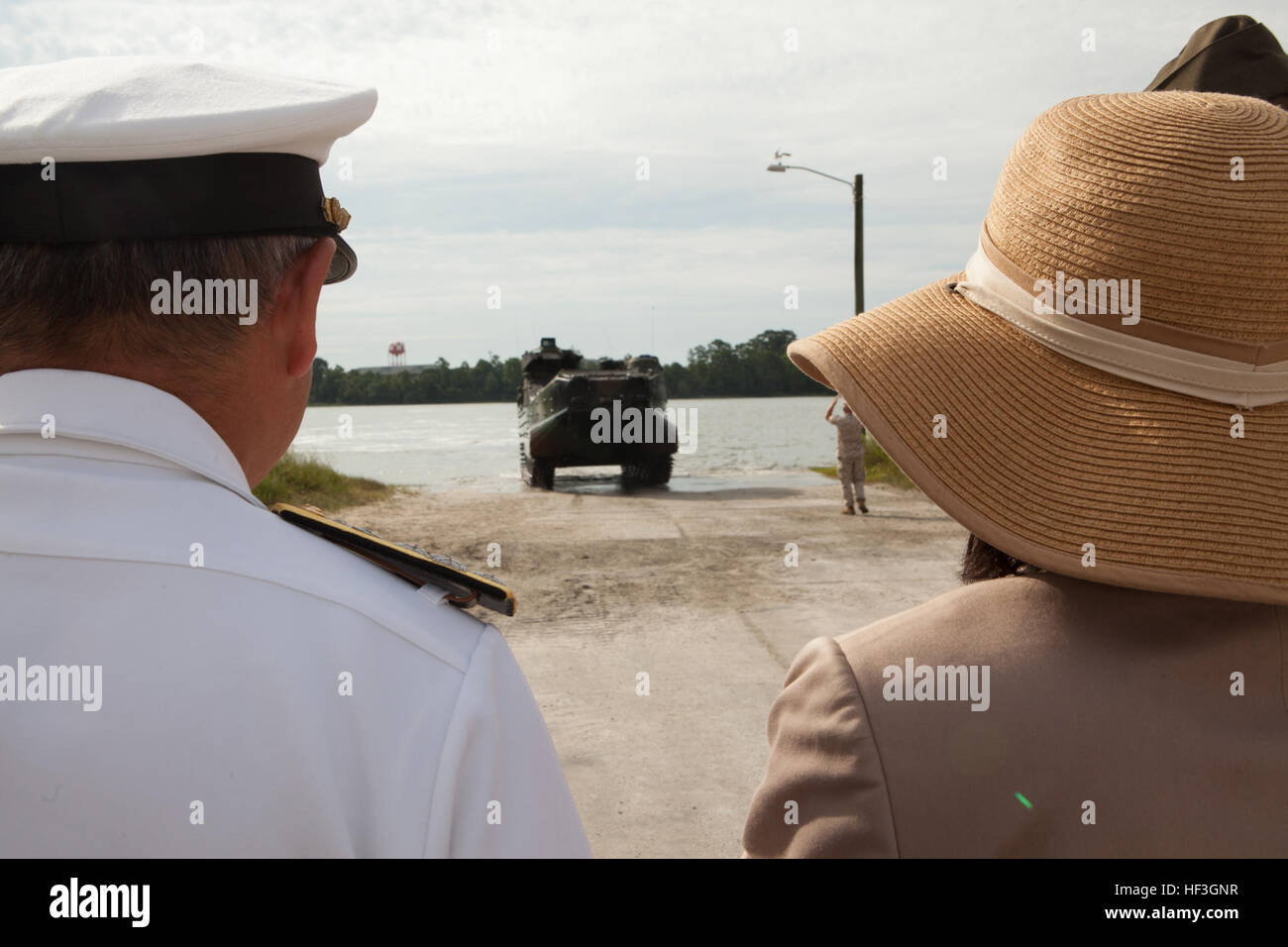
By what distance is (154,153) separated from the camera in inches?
53.0

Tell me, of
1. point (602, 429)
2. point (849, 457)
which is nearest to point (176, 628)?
point (849, 457)

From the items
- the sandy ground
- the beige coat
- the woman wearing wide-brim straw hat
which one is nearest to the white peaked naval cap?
the woman wearing wide-brim straw hat

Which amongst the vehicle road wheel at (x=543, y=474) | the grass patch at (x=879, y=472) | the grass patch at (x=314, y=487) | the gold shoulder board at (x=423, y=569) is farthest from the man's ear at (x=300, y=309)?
the vehicle road wheel at (x=543, y=474)

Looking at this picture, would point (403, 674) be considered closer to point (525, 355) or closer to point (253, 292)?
point (253, 292)

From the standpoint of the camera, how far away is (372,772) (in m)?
1.12

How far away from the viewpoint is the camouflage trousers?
14.9 meters

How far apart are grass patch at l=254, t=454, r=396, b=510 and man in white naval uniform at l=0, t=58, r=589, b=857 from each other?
50.3ft

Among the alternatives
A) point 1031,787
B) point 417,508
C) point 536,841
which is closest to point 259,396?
point 536,841

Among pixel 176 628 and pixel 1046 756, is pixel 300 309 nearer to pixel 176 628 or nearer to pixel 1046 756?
pixel 176 628

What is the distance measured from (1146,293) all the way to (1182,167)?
175 millimetres

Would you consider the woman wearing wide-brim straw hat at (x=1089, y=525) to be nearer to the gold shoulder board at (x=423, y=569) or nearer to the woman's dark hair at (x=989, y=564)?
the woman's dark hair at (x=989, y=564)

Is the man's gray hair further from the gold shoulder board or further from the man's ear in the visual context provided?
the gold shoulder board

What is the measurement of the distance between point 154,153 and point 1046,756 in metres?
1.24

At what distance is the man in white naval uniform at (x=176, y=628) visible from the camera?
1.09m
